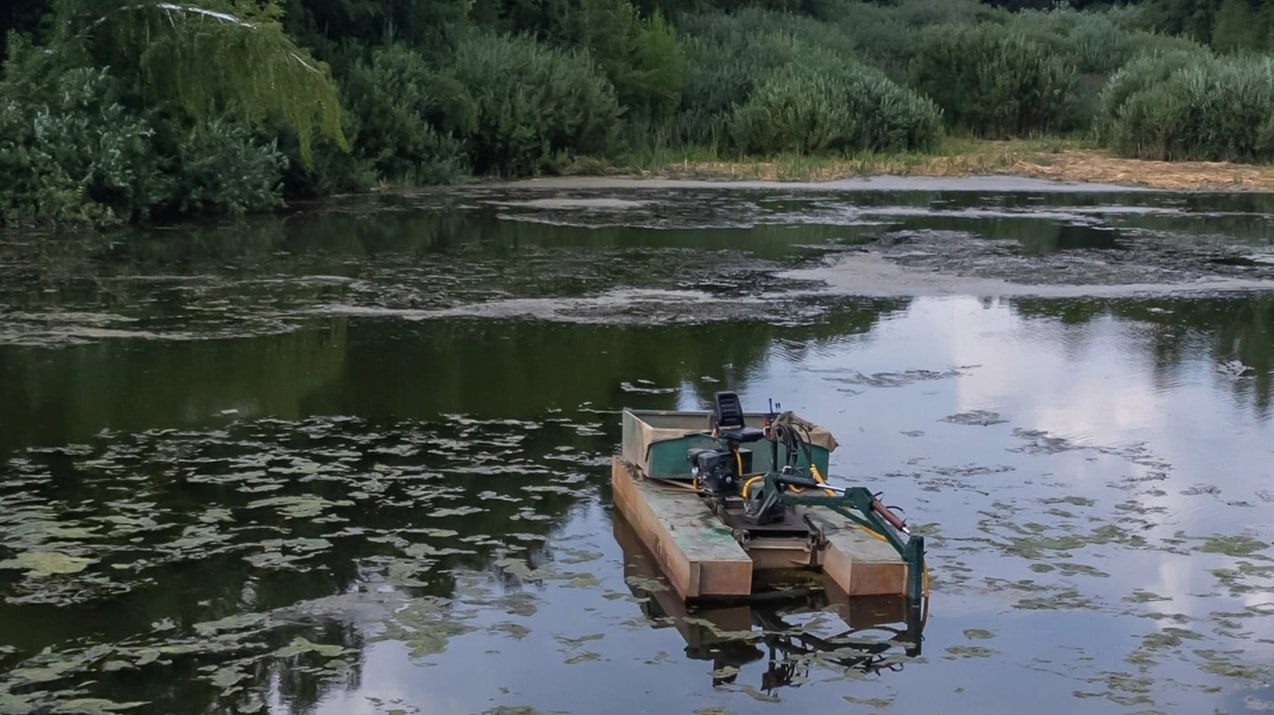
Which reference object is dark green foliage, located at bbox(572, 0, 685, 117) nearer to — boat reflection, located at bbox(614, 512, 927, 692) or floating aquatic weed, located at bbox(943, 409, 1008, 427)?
floating aquatic weed, located at bbox(943, 409, 1008, 427)

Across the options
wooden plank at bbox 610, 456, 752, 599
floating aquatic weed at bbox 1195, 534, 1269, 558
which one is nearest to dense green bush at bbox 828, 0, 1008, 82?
floating aquatic weed at bbox 1195, 534, 1269, 558

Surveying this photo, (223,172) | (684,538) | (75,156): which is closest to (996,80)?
(223,172)

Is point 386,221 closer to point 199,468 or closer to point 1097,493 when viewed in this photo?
point 199,468

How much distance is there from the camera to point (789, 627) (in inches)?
275

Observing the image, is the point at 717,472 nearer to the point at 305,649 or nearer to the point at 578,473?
the point at 578,473

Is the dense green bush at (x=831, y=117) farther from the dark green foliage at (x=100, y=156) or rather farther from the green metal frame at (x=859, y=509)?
the green metal frame at (x=859, y=509)

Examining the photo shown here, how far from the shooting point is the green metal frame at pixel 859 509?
7164 mm

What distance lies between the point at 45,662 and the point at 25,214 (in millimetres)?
16378

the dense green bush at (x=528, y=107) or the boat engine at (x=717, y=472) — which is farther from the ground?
the dense green bush at (x=528, y=107)

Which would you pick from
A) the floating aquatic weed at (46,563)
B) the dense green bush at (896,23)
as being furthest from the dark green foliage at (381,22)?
the floating aquatic weed at (46,563)

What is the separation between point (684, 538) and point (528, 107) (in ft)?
80.8

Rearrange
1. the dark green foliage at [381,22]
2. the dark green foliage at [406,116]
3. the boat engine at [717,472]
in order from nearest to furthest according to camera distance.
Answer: the boat engine at [717,472] → the dark green foliage at [406,116] → the dark green foliage at [381,22]

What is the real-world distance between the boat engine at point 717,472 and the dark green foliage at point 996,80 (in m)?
36.2

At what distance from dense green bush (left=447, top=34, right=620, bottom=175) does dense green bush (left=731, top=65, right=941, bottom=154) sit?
4170 millimetres
